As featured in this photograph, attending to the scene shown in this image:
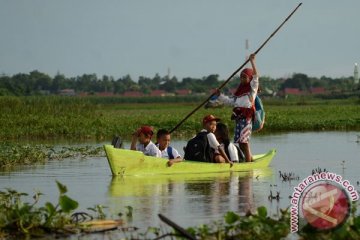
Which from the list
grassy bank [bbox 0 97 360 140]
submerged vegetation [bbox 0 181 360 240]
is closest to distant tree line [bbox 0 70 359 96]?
grassy bank [bbox 0 97 360 140]

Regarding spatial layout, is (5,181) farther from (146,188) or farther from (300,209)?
(300,209)

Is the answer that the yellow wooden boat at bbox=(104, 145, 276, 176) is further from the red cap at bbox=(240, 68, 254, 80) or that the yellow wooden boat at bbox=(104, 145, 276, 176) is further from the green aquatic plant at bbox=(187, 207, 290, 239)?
the green aquatic plant at bbox=(187, 207, 290, 239)

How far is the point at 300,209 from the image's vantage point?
10633 mm

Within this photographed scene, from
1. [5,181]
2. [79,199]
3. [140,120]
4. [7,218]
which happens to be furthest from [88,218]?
[140,120]

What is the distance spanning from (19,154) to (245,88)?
16.8 ft

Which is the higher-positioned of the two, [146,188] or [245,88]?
[245,88]

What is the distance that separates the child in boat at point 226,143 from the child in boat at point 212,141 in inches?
10.6

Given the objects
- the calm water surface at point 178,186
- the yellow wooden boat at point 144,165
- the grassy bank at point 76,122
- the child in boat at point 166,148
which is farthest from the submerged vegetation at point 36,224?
the grassy bank at point 76,122

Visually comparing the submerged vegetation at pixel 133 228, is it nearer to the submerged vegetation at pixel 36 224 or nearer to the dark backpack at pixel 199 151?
the submerged vegetation at pixel 36 224

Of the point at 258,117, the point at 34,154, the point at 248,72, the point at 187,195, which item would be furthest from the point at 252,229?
the point at 34,154

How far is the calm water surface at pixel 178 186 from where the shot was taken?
38.4 feet

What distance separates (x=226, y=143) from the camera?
16.9 meters

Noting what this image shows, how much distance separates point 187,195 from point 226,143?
149 inches

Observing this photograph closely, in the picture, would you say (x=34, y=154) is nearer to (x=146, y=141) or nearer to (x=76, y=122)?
(x=146, y=141)
